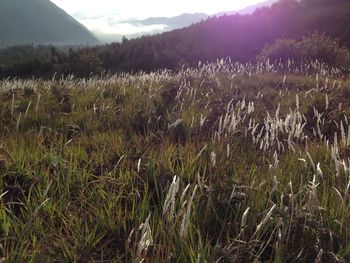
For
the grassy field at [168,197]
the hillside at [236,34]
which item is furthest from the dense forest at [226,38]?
the grassy field at [168,197]

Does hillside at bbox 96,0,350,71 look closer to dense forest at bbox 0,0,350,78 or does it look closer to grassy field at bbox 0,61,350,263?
dense forest at bbox 0,0,350,78

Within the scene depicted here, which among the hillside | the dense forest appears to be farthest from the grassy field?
the hillside

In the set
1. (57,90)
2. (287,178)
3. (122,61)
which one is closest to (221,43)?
(122,61)

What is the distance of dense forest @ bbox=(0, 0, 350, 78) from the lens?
2420 inches

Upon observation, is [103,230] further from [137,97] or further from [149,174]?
[137,97]

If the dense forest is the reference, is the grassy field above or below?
above

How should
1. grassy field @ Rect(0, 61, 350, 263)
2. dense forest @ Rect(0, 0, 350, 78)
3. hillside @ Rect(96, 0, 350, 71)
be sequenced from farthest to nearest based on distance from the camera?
hillside @ Rect(96, 0, 350, 71) < dense forest @ Rect(0, 0, 350, 78) < grassy field @ Rect(0, 61, 350, 263)

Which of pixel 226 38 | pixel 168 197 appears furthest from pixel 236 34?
pixel 168 197

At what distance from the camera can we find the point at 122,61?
7869 cm

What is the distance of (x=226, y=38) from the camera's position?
6919 centimetres

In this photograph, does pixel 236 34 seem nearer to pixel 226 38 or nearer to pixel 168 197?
pixel 226 38

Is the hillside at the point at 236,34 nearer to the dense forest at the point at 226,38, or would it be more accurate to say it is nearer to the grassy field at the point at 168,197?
Result: the dense forest at the point at 226,38

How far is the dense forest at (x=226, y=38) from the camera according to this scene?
61469 millimetres

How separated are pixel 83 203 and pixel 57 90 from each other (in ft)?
18.7
